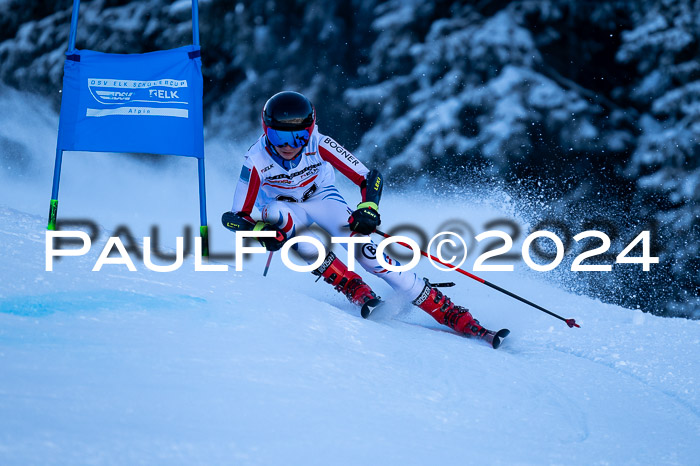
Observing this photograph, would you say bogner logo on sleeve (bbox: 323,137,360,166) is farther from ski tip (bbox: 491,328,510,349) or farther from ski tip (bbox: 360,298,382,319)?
ski tip (bbox: 491,328,510,349)

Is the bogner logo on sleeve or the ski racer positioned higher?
Answer: the bogner logo on sleeve

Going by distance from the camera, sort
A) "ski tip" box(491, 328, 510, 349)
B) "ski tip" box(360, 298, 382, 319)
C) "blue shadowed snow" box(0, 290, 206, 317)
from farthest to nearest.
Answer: "ski tip" box(491, 328, 510, 349) < "ski tip" box(360, 298, 382, 319) < "blue shadowed snow" box(0, 290, 206, 317)

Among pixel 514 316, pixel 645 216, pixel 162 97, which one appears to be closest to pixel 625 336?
pixel 514 316

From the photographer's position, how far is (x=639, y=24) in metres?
8.18

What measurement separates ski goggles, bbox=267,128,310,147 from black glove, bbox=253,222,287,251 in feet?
1.47

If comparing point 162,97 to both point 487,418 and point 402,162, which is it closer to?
point 487,418

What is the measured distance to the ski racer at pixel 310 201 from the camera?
3.83 meters

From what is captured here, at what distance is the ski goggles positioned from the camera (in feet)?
12.5

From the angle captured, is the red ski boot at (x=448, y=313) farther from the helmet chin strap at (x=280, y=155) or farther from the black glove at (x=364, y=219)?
the helmet chin strap at (x=280, y=155)

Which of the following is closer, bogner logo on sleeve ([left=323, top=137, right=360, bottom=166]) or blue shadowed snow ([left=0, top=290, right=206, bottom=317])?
blue shadowed snow ([left=0, top=290, right=206, bottom=317])

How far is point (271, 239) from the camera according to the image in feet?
12.5

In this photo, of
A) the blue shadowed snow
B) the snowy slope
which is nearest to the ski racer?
the snowy slope

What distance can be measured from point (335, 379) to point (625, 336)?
2296mm

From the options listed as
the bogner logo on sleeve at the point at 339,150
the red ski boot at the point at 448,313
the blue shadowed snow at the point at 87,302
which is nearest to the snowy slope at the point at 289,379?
the blue shadowed snow at the point at 87,302
